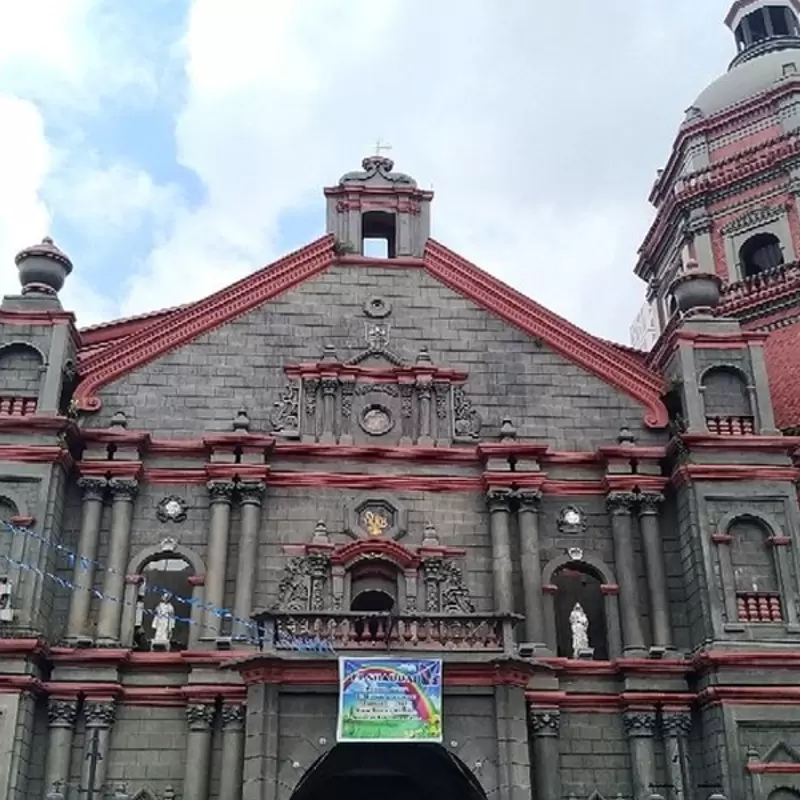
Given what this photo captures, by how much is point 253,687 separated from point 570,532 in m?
6.87

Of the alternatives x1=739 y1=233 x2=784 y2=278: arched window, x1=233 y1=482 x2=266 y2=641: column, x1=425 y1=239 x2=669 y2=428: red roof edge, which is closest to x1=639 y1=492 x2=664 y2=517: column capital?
x1=425 y1=239 x2=669 y2=428: red roof edge

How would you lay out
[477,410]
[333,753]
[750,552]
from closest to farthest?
[333,753] < [750,552] < [477,410]

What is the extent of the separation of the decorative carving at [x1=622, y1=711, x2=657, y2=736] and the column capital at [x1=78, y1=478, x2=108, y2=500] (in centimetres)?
1008

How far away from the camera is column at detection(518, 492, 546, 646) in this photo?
67.2 ft

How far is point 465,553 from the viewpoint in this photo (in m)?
21.4

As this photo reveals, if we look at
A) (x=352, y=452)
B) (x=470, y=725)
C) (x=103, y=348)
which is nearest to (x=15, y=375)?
(x=103, y=348)

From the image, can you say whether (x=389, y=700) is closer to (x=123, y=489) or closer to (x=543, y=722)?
(x=543, y=722)

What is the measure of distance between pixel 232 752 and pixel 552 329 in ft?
34.3

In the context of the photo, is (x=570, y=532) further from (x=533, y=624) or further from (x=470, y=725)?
(x=470, y=725)

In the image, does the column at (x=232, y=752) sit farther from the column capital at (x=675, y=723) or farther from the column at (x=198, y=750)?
the column capital at (x=675, y=723)

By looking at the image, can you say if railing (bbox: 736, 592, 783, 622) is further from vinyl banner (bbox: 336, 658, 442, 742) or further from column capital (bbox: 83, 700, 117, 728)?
column capital (bbox: 83, 700, 117, 728)

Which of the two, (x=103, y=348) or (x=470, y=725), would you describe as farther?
(x=103, y=348)

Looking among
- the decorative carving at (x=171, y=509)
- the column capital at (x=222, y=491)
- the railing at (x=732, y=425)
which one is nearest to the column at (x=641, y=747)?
the railing at (x=732, y=425)

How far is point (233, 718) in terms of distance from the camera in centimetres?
1933
